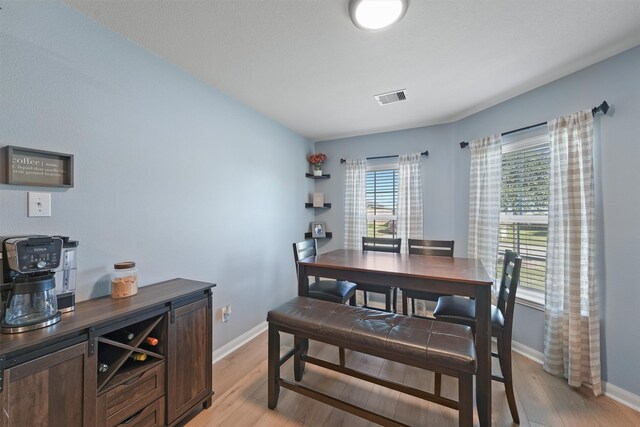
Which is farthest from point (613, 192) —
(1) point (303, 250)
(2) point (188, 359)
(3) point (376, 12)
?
(2) point (188, 359)

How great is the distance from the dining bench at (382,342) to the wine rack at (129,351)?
0.65 m

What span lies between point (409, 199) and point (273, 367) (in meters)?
2.58

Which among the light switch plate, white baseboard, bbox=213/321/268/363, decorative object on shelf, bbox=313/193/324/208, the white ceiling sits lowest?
white baseboard, bbox=213/321/268/363

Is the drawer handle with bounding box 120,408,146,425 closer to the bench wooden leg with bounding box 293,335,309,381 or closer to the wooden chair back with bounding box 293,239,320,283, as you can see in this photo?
the bench wooden leg with bounding box 293,335,309,381

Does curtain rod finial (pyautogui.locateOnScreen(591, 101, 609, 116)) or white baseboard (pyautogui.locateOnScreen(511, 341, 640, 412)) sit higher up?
curtain rod finial (pyautogui.locateOnScreen(591, 101, 609, 116))

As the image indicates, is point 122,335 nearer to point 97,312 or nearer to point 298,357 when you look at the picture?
point 97,312

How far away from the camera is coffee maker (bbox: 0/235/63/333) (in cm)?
109

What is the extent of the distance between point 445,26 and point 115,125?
2182 mm

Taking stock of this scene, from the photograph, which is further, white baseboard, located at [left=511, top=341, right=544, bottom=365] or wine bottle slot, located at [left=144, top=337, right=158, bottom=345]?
white baseboard, located at [left=511, top=341, right=544, bottom=365]

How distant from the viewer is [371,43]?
5.65 ft

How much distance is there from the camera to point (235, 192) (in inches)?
100

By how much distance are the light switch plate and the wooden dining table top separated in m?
1.54

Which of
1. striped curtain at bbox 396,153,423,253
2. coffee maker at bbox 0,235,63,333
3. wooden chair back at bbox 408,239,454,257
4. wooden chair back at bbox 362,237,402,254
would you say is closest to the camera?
coffee maker at bbox 0,235,63,333

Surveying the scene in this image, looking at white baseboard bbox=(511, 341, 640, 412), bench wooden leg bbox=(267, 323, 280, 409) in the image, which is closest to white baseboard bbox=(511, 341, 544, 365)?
white baseboard bbox=(511, 341, 640, 412)
